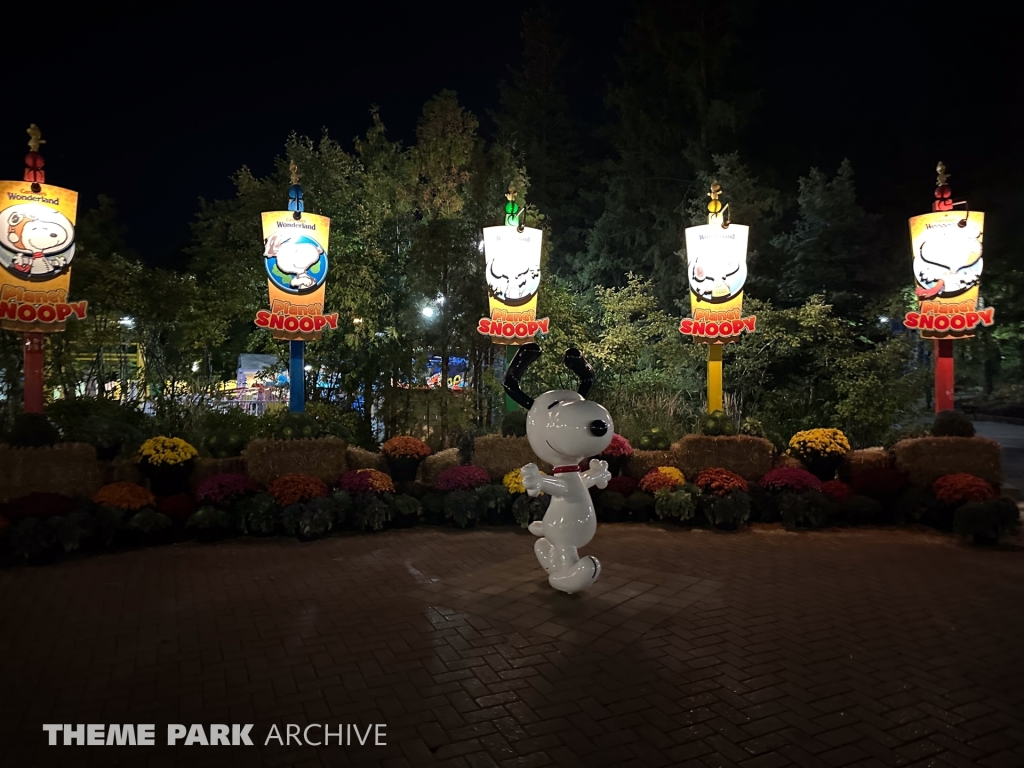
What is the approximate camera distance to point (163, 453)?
24.5 ft

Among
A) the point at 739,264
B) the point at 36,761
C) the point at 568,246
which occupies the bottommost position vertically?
the point at 36,761

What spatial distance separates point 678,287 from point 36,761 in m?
16.1

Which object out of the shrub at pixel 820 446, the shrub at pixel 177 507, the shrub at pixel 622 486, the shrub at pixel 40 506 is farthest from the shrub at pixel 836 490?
the shrub at pixel 40 506

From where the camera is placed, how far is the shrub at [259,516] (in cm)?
709

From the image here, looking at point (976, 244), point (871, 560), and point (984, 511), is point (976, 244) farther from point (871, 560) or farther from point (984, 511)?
point (871, 560)

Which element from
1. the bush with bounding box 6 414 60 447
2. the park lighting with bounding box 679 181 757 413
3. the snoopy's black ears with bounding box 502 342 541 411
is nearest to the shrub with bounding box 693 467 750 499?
the park lighting with bounding box 679 181 757 413

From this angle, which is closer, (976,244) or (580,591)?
(580,591)

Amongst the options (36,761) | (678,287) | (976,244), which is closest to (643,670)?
(36,761)

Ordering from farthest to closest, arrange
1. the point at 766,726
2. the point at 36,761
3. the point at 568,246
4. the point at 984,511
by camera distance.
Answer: the point at 568,246, the point at 984,511, the point at 766,726, the point at 36,761

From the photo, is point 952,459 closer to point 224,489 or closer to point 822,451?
point 822,451

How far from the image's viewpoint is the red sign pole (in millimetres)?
8094

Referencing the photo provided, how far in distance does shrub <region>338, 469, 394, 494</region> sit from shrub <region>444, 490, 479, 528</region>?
0.66 metres

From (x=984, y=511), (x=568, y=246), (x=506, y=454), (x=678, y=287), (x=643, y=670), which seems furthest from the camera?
(x=568, y=246)

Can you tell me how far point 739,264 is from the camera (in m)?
10.1
